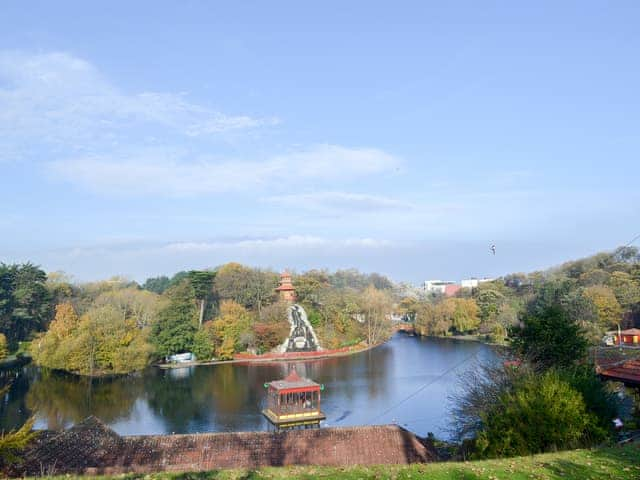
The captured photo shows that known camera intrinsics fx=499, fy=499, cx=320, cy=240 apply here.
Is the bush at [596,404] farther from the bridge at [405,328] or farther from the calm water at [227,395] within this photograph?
the bridge at [405,328]

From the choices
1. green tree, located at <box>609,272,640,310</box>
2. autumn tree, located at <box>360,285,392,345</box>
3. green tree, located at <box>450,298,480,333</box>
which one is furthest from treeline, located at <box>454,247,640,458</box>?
green tree, located at <box>450,298,480,333</box>

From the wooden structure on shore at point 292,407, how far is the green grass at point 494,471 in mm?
10314

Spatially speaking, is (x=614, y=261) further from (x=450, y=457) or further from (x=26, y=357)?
(x=26, y=357)

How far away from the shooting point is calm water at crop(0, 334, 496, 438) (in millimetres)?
17766

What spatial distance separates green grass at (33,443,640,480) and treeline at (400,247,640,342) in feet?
65.5

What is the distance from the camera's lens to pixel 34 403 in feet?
69.0

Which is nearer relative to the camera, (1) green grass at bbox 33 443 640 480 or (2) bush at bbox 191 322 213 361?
(1) green grass at bbox 33 443 640 480

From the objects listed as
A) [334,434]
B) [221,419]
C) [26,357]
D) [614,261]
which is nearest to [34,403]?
[221,419]

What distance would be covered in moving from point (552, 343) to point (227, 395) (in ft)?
45.2

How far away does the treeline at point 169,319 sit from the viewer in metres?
27.7

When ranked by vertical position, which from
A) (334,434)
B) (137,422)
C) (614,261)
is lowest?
(137,422)

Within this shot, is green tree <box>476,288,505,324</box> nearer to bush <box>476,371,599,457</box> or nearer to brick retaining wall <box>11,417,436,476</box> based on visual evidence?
brick retaining wall <box>11,417,436,476</box>

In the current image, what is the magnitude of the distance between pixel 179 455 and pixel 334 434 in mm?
3313

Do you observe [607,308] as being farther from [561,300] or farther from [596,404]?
[596,404]
